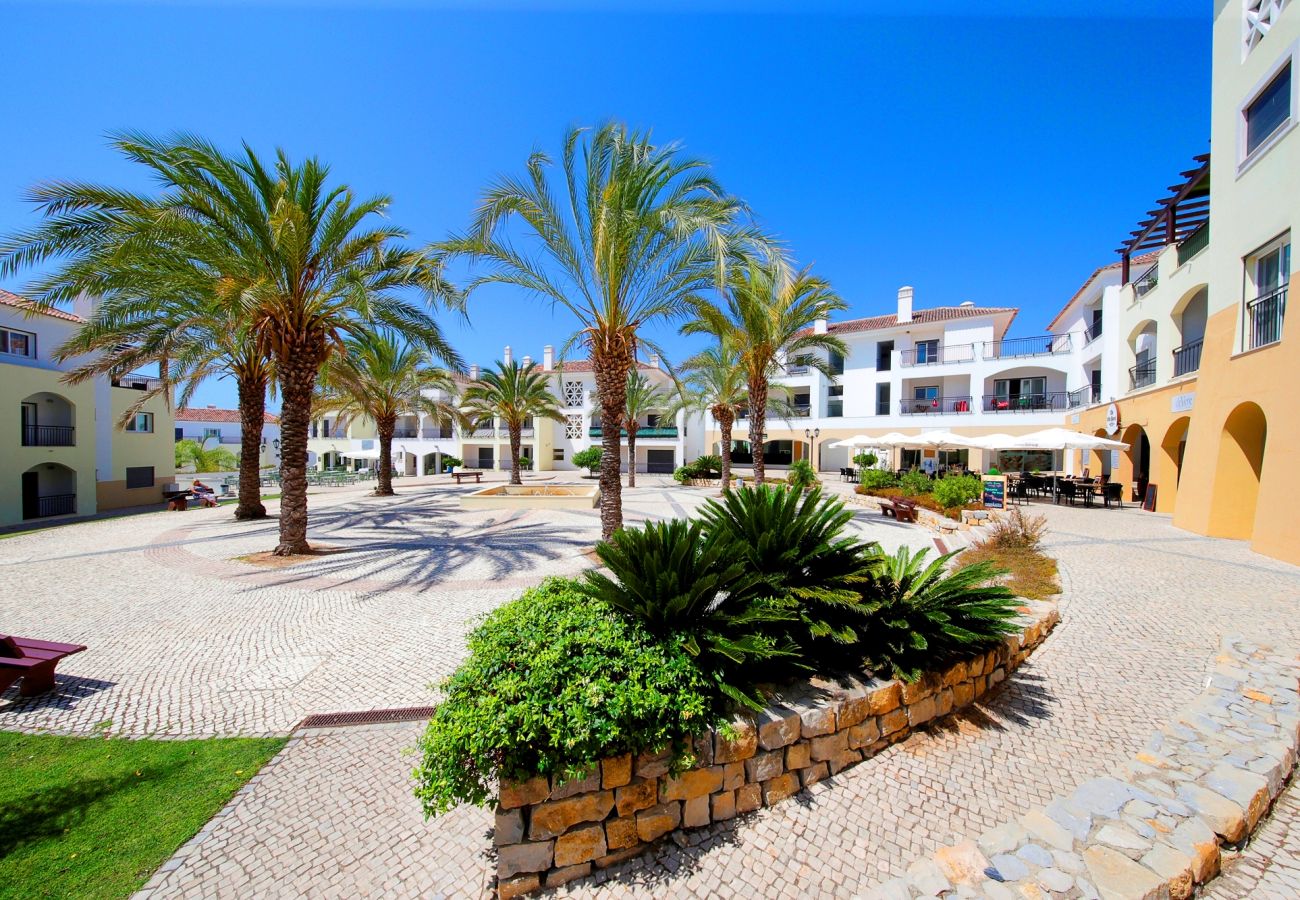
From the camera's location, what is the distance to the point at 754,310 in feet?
48.2

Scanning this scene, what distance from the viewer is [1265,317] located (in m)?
9.90

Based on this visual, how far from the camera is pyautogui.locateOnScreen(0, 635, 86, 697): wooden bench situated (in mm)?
4645

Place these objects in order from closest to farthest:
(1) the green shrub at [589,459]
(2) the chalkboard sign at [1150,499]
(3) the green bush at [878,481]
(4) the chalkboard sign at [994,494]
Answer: (4) the chalkboard sign at [994,494] < (2) the chalkboard sign at [1150,499] < (3) the green bush at [878,481] < (1) the green shrub at [589,459]

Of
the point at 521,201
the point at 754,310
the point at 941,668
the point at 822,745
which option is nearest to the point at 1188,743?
the point at 941,668

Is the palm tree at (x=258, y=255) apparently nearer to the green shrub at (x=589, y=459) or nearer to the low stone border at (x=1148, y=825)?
the low stone border at (x=1148, y=825)

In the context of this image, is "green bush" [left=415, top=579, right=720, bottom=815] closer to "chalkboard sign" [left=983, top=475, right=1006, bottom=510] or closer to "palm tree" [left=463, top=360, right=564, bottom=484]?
"chalkboard sign" [left=983, top=475, right=1006, bottom=510]

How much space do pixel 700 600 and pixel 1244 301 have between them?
14.5m

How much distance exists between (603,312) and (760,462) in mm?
8261

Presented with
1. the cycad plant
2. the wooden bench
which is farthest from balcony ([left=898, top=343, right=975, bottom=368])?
the wooden bench

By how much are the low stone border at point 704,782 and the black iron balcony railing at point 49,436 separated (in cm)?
2727

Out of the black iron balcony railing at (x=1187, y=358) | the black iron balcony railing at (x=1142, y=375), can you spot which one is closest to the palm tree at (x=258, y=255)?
the black iron balcony railing at (x=1187, y=358)

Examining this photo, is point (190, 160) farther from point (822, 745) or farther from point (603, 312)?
point (822, 745)

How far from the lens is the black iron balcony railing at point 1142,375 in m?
16.7

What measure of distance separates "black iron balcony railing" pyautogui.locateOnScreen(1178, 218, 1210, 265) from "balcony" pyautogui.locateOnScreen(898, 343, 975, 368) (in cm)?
1462
